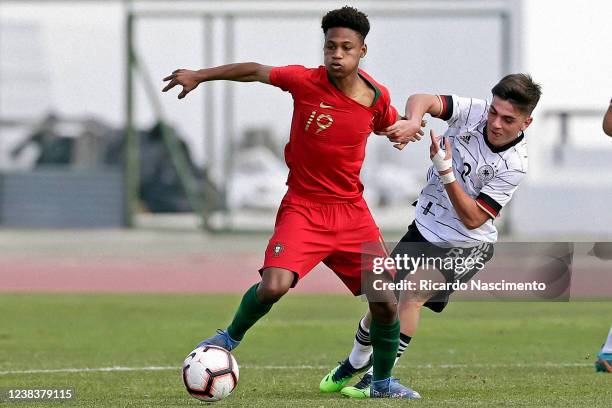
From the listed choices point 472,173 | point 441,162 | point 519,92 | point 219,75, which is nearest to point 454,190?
point 441,162

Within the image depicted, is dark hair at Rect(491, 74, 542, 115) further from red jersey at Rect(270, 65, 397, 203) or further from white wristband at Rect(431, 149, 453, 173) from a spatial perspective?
red jersey at Rect(270, 65, 397, 203)

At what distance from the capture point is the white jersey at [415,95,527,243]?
7.99 metres

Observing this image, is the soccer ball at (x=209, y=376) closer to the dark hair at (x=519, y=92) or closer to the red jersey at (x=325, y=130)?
the red jersey at (x=325, y=130)

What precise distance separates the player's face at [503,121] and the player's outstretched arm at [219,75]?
1.39 metres

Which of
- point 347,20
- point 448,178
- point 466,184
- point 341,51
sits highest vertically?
point 347,20

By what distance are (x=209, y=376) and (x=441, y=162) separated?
1.82 m

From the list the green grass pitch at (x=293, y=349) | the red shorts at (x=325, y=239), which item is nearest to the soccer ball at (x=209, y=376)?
the green grass pitch at (x=293, y=349)

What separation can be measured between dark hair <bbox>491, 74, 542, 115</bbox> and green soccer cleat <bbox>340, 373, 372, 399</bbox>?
193 centimetres

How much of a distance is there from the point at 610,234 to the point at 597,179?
133 centimetres

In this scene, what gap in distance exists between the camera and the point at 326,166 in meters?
7.62

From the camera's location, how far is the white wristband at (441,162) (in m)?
7.55

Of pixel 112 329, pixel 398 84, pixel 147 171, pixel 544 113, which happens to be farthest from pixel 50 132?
pixel 112 329

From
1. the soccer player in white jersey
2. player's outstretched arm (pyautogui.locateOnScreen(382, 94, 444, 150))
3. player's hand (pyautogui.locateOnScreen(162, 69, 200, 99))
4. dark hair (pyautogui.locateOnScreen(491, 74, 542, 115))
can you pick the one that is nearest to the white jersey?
the soccer player in white jersey

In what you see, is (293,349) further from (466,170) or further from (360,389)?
(466,170)
